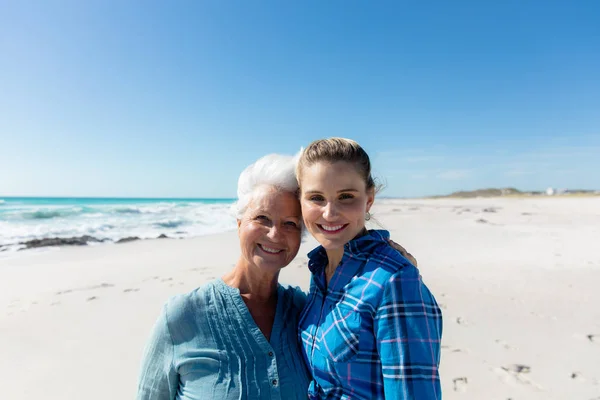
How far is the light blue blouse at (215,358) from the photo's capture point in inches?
72.5

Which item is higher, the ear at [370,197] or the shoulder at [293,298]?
the ear at [370,197]

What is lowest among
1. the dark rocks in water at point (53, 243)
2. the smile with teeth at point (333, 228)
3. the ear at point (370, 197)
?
the dark rocks in water at point (53, 243)

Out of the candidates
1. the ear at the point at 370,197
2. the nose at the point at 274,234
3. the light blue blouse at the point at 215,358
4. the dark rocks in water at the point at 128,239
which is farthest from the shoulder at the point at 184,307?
the dark rocks in water at the point at 128,239

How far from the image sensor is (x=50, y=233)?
50.2 feet

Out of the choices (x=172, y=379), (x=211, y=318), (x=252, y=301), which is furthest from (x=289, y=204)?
(x=172, y=379)

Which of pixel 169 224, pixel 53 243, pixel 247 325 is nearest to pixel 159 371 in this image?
pixel 247 325

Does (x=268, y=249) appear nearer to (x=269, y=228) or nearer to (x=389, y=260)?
(x=269, y=228)

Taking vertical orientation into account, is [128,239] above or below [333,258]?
below

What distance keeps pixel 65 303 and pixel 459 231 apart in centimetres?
1259

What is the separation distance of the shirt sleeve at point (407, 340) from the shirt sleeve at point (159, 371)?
1.08 metres

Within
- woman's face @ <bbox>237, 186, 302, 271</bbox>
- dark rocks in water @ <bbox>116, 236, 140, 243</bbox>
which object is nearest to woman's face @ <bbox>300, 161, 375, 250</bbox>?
woman's face @ <bbox>237, 186, 302, 271</bbox>

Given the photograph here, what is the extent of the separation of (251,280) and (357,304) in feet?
2.61

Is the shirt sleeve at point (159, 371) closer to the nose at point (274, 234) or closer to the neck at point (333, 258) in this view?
the nose at point (274, 234)

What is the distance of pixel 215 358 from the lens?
6.16 ft
